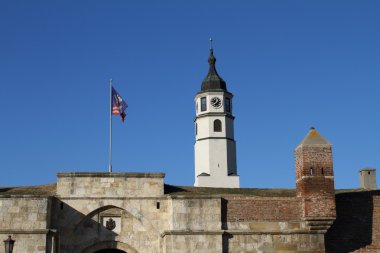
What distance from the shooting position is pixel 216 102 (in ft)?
226

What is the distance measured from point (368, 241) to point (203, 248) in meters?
6.28

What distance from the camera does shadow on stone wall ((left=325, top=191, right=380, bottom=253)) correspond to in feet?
78.3

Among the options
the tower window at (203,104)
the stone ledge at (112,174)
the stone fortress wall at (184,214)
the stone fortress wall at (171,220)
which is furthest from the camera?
the tower window at (203,104)

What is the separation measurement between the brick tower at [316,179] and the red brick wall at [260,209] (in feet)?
1.62

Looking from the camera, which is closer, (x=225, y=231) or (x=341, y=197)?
(x=225, y=231)

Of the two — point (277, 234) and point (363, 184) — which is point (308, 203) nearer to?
point (277, 234)

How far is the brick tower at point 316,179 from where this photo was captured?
906 inches

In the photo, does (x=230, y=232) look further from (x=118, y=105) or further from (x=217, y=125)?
(x=217, y=125)

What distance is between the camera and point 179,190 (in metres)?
24.0

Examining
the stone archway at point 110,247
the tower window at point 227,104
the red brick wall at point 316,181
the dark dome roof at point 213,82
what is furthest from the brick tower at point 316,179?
the dark dome roof at point 213,82

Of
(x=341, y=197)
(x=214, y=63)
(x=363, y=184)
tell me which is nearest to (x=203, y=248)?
(x=341, y=197)

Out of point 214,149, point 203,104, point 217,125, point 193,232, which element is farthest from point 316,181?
point 203,104

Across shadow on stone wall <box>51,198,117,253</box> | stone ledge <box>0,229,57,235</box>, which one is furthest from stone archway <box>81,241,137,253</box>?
stone ledge <box>0,229,57,235</box>

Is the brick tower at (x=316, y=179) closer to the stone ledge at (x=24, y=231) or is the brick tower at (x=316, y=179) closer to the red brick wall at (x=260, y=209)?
the red brick wall at (x=260, y=209)
